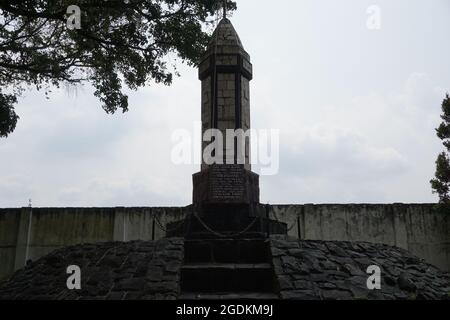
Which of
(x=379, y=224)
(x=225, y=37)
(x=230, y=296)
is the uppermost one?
(x=225, y=37)

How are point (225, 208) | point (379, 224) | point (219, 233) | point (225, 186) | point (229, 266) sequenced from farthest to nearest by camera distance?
point (379, 224)
point (225, 186)
point (225, 208)
point (219, 233)
point (229, 266)

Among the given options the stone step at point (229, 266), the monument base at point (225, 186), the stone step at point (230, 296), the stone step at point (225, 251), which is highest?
the monument base at point (225, 186)

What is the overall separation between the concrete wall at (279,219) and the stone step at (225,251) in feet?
17.3

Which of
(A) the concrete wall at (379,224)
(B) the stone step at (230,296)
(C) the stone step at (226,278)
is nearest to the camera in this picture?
(B) the stone step at (230,296)

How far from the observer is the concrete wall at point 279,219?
44.8ft

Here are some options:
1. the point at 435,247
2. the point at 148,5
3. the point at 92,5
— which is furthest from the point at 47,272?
the point at 435,247

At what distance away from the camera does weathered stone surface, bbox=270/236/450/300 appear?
22.8 feet

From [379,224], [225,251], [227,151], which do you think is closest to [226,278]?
[225,251]

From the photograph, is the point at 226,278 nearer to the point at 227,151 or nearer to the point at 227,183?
the point at 227,183

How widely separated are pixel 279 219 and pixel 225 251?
5.68 m

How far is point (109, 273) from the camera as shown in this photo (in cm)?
763

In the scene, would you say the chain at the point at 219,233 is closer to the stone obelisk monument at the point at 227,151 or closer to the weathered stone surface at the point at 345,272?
the stone obelisk monument at the point at 227,151

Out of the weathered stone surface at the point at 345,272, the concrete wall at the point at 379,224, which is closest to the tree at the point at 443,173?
the concrete wall at the point at 379,224

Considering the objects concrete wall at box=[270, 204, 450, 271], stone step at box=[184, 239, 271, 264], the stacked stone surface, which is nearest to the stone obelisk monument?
stone step at box=[184, 239, 271, 264]
